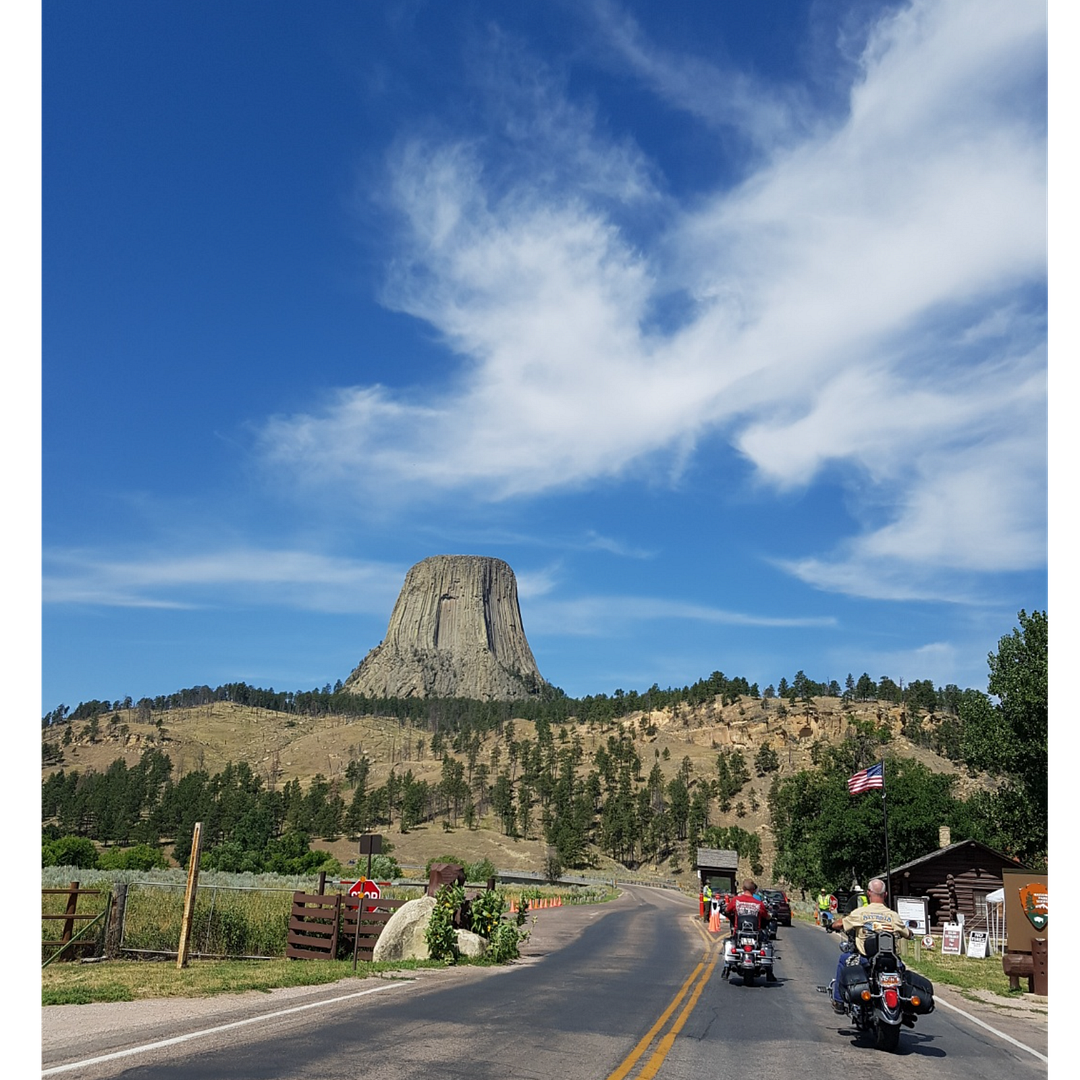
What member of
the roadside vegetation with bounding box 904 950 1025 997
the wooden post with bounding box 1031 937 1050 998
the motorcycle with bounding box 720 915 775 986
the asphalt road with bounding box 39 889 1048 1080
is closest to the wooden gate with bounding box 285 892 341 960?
the asphalt road with bounding box 39 889 1048 1080

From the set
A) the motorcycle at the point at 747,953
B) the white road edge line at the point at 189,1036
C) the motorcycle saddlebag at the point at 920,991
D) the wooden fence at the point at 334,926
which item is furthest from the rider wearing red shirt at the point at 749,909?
the wooden fence at the point at 334,926

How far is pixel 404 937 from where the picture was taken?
2155 cm

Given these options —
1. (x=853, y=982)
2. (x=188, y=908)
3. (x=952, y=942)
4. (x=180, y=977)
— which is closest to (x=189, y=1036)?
(x=180, y=977)

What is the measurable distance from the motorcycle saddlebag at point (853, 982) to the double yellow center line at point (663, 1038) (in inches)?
89.3

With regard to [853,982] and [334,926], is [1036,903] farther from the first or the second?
[334,926]

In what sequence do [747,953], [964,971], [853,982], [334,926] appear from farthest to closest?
1. [964,971]
2. [334,926]
3. [747,953]
4. [853,982]

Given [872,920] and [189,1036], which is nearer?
[189,1036]

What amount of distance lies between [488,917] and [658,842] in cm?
11327

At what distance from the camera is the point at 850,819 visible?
206ft

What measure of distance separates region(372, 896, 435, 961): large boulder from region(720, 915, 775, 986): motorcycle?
7139 mm

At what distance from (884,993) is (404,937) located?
13.1 meters

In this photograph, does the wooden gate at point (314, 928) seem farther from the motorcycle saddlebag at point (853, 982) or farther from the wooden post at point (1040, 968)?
the wooden post at point (1040, 968)
